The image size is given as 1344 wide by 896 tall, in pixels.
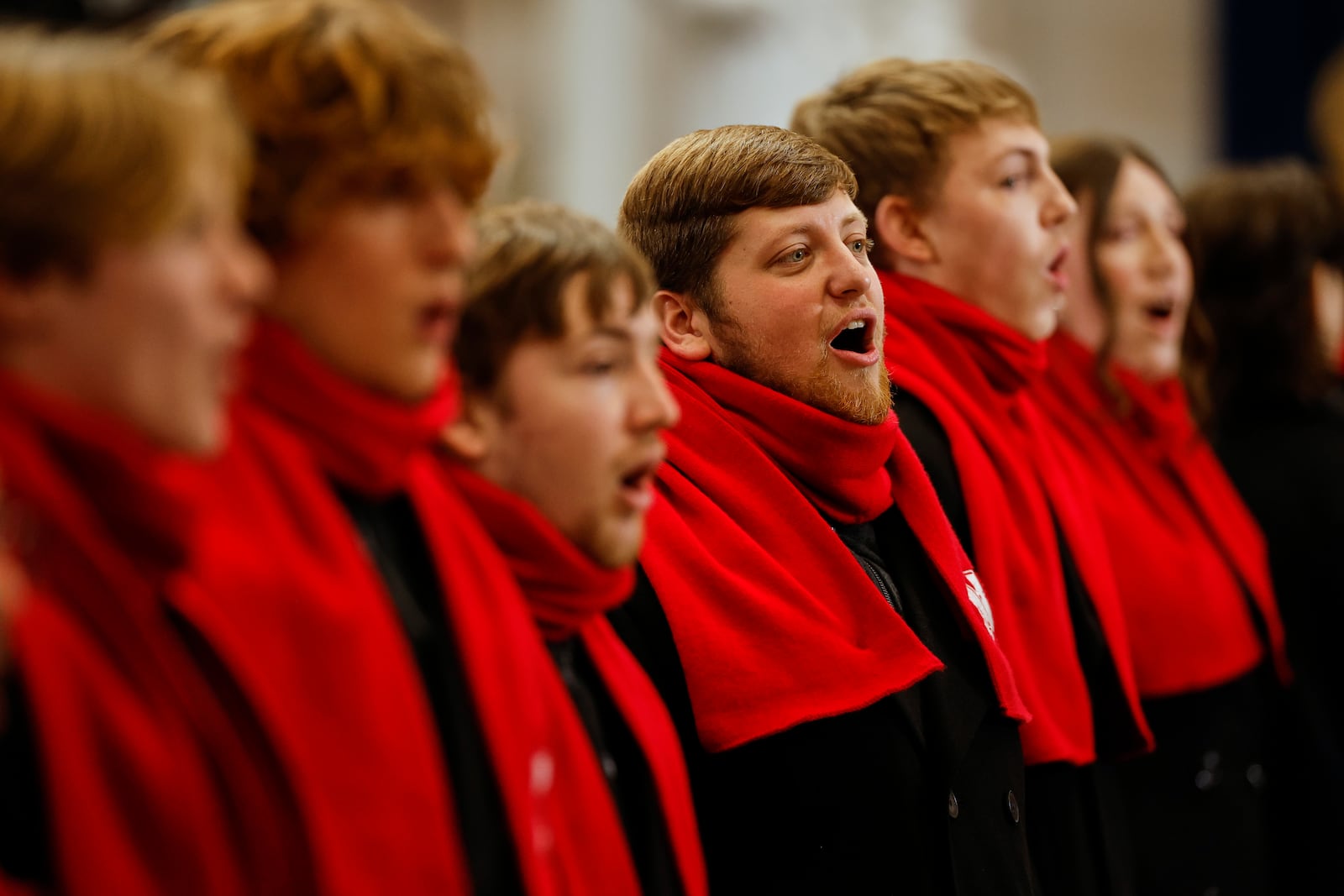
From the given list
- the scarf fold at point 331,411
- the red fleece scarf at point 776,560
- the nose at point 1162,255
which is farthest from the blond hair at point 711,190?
the nose at point 1162,255

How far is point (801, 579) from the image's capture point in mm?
2277

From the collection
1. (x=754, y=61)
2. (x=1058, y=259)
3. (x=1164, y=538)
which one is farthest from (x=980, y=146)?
(x=754, y=61)

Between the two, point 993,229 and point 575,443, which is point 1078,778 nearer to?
point 993,229

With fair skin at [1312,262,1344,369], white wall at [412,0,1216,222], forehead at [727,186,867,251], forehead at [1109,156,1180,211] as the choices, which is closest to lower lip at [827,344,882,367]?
forehead at [727,186,867,251]

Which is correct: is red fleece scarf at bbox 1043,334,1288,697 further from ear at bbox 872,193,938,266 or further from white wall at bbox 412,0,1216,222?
white wall at bbox 412,0,1216,222

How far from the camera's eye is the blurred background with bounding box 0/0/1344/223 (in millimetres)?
7844

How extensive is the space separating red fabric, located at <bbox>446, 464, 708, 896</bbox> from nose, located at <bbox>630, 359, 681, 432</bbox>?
0.52ft

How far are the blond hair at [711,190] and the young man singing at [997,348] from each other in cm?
42

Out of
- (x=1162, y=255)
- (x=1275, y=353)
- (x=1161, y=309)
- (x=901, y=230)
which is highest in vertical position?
(x=901, y=230)

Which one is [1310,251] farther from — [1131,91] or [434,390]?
→ [1131,91]

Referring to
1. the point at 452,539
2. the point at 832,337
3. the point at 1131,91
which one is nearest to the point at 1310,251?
the point at 832,337

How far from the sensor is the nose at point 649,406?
5.60 ft

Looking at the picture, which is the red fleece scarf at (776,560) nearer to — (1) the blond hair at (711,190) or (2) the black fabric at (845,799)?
(2) the black fabric at (845,799)

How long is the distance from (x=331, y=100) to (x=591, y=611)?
25.1 inches
